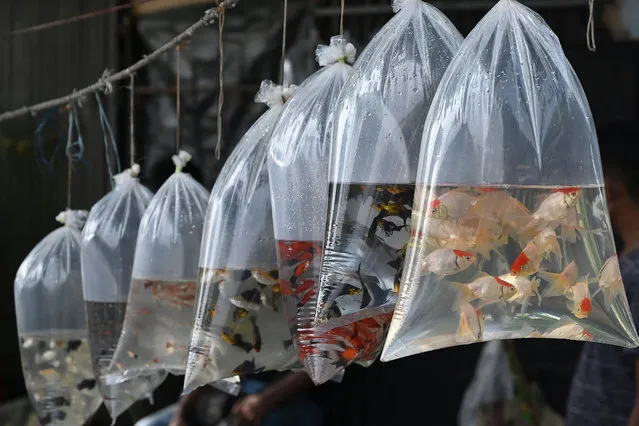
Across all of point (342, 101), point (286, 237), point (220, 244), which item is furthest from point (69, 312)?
point (342, 101)

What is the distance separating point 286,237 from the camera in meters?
1.80

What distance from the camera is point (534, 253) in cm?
146

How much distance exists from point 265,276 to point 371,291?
385 millimetres

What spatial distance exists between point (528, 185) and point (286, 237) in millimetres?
488

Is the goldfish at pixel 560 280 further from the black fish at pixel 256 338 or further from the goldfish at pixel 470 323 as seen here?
the black fish at pixel 256 338

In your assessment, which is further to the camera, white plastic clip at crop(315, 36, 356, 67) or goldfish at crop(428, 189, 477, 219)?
white plastic clip at crop(315, 36, 356, 67)

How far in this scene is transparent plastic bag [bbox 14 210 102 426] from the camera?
9.05 feet

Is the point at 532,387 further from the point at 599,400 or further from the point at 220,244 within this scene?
the point at 220,244

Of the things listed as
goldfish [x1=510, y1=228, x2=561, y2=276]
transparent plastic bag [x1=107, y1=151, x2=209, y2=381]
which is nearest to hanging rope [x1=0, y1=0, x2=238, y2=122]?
transparent plastic bag [x1=107, y1=151, x2=209, y2=381]

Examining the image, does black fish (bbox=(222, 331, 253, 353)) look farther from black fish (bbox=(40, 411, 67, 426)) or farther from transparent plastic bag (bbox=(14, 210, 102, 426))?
black fish (bbox=(40, 411, 67, 426))

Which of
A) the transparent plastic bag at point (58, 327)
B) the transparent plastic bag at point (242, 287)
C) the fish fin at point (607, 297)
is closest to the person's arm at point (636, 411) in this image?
the transparent plastic bag at point (242, 287)

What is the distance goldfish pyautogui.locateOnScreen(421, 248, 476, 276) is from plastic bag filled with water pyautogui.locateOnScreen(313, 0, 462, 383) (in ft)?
0.52

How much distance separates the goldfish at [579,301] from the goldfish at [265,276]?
0.65m

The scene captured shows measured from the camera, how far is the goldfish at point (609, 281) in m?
1.50
